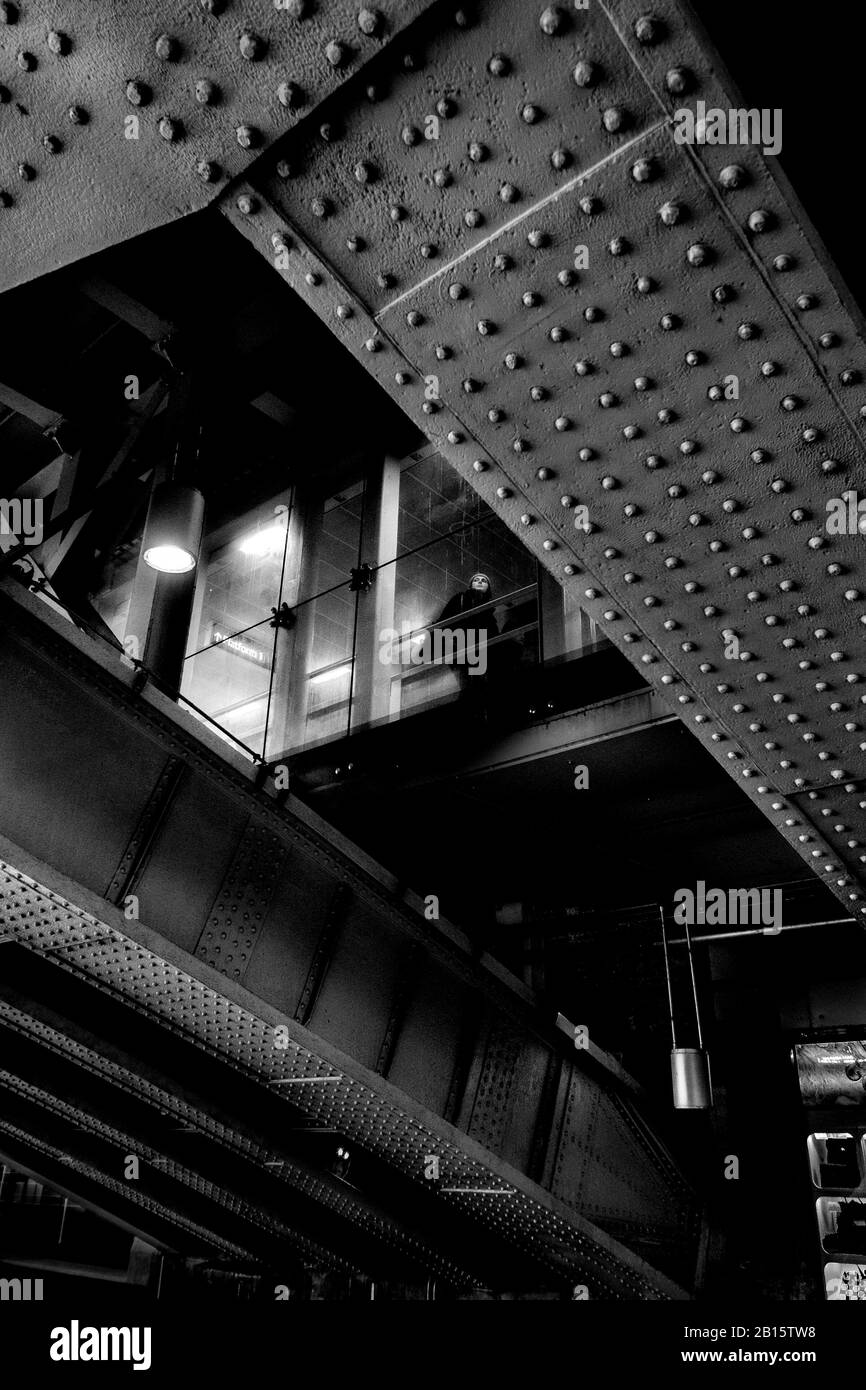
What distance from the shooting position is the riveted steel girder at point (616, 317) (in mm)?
2027

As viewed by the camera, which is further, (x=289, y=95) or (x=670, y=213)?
(x=670, y=213)

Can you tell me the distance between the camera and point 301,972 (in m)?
7.35

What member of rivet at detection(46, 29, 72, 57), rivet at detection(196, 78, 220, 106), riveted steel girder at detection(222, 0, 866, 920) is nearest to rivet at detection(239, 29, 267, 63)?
rivet at detection(196, 78, 220, 106)

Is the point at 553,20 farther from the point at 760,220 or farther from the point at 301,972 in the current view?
the point at 301,972

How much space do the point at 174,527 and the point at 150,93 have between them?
532cm

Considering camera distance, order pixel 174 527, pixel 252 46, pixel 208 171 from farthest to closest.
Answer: pixel 174 527 → pixel 208 171 → pixel 252 46

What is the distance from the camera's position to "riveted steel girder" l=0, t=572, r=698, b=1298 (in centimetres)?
623

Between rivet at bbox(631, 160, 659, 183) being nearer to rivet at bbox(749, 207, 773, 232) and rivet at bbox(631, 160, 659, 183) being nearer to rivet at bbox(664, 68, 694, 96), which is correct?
rivet at bbox(664, 68, 694, 96)

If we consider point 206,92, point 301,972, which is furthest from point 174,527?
point 206,92

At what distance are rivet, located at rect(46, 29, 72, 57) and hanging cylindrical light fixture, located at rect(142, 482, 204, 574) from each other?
208 inches

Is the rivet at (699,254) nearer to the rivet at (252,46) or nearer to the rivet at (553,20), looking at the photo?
the rivet at (553,20)

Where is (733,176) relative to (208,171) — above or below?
below

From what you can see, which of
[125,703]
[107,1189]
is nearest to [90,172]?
[125,703]
